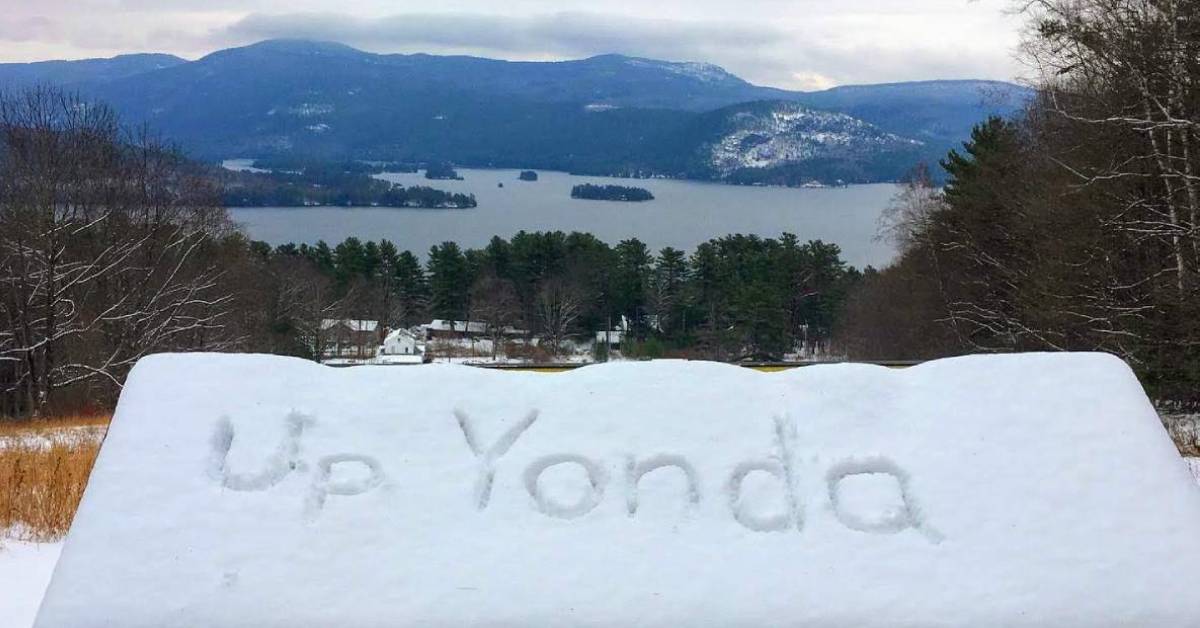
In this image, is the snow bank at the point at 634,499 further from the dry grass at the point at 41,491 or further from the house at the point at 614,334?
the house at the point at 614,334

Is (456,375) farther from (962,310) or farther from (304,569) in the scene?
(962,310)

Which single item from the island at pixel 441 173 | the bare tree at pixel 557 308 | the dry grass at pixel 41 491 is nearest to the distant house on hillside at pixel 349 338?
the bare tree at pixel 557 308

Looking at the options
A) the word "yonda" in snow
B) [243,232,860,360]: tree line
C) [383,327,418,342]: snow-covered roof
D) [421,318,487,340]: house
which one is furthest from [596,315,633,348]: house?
the word "yonda" in snow

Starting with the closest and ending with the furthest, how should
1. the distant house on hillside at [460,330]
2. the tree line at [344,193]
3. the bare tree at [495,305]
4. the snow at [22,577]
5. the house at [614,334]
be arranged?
1. the snow at [22,577]
2. the house at [614,334]
3. the bare tree at [495,305]
4. the distant house on hillside at [460,330]
5. the tree line at [344,193]

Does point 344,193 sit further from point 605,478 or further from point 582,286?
point 605,478

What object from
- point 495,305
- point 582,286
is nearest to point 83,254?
point 495,305

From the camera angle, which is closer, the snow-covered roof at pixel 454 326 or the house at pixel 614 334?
the house at pixel 614 334
